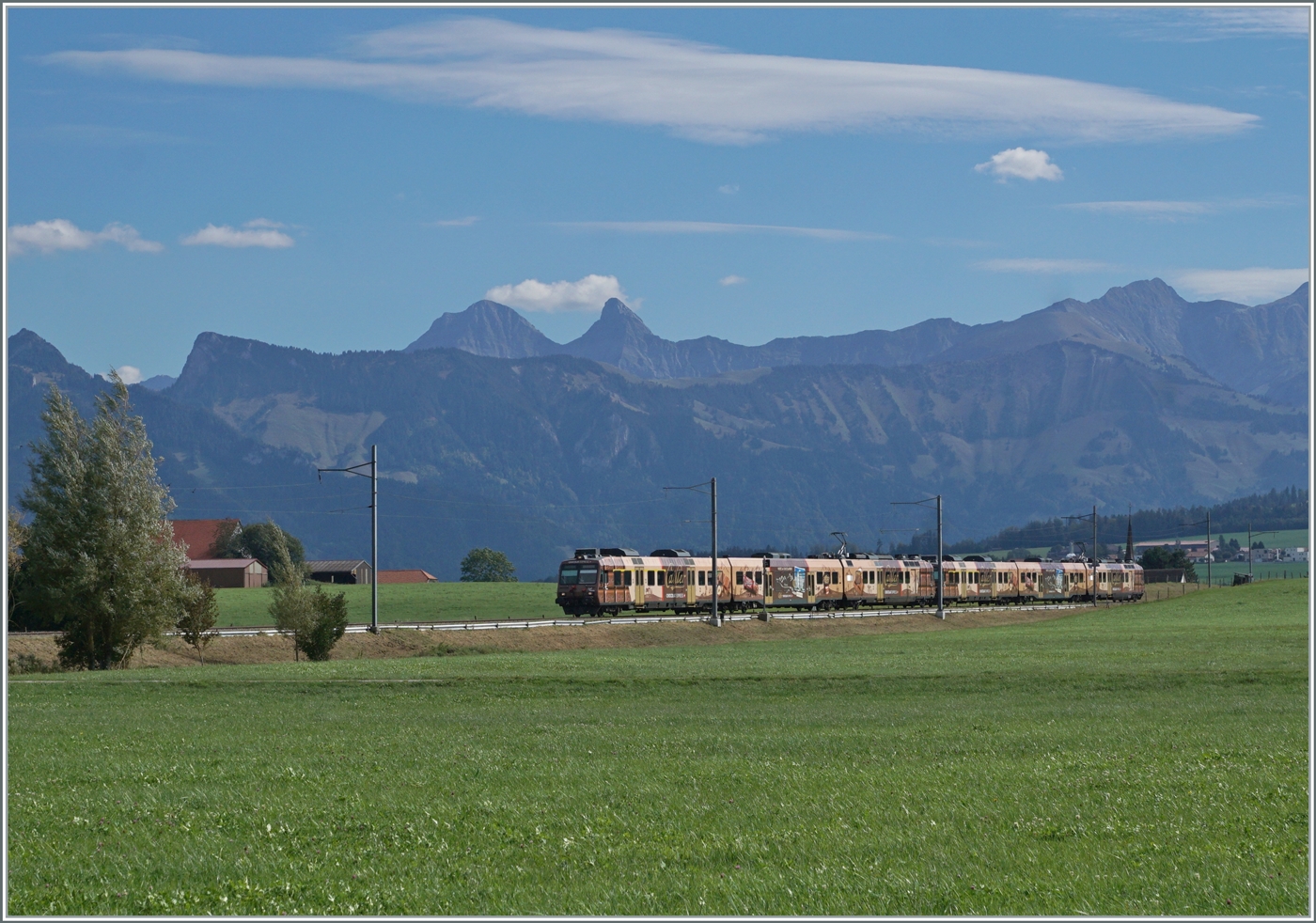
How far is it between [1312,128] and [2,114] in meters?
9.32

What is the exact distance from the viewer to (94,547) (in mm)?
49688

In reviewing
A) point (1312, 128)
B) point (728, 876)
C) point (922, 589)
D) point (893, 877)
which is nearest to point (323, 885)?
point (728, 876)

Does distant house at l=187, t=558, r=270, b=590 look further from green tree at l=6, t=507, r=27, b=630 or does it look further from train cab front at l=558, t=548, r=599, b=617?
green tree at l=6, t=507, r=27, b=630

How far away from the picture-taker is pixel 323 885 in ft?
39.8

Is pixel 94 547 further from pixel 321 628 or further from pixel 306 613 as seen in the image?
pixel 321 628

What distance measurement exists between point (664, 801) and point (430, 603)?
319ft

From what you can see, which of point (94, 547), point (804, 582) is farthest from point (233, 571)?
point (94, 547)

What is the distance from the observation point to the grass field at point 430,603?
93625mm

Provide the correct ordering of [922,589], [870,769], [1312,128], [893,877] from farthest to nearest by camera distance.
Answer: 1. [922,589]
2. [870,769]
3. [893,877]
4. [1312,128]

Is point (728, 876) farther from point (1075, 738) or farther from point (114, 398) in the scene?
point (114, 398)

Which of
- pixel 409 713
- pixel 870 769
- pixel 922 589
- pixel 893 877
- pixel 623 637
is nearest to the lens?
pixel 893 877

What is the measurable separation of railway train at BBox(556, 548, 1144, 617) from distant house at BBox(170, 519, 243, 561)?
101310 mm

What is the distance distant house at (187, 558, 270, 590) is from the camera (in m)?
162

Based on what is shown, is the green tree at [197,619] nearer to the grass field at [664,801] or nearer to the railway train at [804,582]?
the grass field at [664,801]
